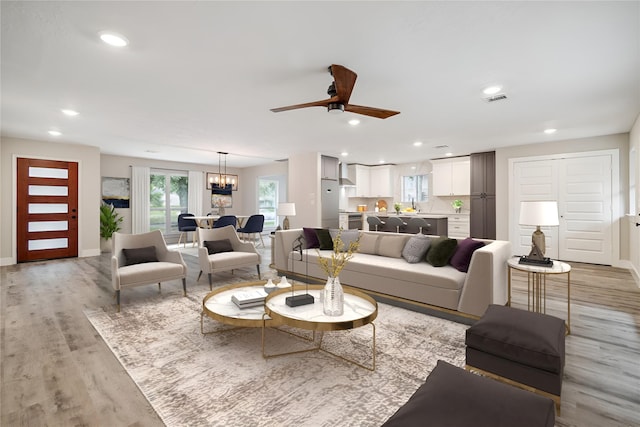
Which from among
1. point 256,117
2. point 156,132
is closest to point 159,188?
point 156,132

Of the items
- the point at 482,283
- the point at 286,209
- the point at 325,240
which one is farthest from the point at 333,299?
the point at 286,209

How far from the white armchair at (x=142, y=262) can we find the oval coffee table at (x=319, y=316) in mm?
1817

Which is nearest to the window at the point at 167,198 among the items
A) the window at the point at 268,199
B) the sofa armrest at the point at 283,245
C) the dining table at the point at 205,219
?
the dining table at the point at 205,219

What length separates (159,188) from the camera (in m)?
9.27

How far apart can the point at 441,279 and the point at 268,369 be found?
1.91m

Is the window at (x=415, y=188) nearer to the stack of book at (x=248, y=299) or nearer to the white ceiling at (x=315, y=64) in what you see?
the white ceiling at (x=315, y=64)

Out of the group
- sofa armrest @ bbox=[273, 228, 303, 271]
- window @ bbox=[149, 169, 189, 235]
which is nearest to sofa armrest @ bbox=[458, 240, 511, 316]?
sofa armrest @ bbox=[273, 228, 303, 271]

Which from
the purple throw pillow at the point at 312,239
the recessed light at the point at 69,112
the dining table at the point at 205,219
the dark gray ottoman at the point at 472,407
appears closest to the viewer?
the dark gray ottoman at the point at 472,407

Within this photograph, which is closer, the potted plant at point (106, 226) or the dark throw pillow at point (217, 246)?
the dark throw pillow at point (217, 246)

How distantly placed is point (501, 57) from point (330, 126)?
269 centimetres

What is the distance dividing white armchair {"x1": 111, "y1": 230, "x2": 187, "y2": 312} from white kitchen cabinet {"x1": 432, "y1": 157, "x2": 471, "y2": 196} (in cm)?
668

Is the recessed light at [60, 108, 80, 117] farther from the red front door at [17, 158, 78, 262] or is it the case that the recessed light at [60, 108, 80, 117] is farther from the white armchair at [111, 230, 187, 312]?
the red front door at [17, 158, 78, 262]

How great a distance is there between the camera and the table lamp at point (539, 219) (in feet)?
9.60

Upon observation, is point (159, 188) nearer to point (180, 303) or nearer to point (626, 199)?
point (180, 303)
